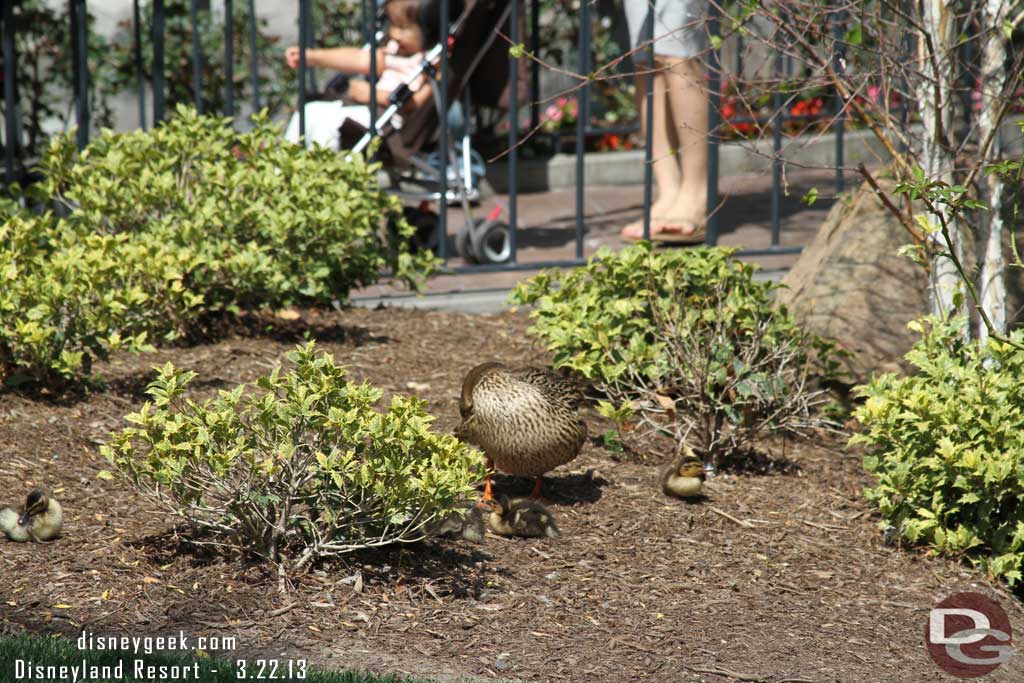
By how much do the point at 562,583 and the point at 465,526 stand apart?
35 centimetres

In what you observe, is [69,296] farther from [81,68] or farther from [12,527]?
[81,68]

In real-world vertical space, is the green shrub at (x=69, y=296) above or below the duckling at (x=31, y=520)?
above

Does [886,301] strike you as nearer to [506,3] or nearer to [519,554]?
[519,554]

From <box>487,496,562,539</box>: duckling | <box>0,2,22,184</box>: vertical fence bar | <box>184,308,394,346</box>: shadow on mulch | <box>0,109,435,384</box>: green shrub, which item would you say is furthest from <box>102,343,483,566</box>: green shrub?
<box>0,2,22,184</box>: vertical fence bar

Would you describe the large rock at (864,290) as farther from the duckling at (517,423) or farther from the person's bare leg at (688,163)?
the duckling at (517,423)

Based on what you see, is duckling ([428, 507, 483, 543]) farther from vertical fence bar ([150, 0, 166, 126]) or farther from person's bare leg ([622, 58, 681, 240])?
person's bare leg ([622, 58, 681, 240])

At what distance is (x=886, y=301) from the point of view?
591 cm

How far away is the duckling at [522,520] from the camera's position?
4277 millimetres

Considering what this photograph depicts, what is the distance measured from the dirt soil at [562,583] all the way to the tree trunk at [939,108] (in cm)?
83

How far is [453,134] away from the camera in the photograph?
363 inches

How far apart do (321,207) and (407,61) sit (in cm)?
309

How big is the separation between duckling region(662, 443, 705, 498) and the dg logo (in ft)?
3.08

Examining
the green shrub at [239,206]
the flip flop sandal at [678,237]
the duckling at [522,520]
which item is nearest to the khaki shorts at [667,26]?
the flip flop sandal at [678,237]

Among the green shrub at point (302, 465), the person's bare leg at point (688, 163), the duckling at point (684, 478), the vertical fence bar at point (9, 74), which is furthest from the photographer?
the person's bare leg at point (688, 163)
